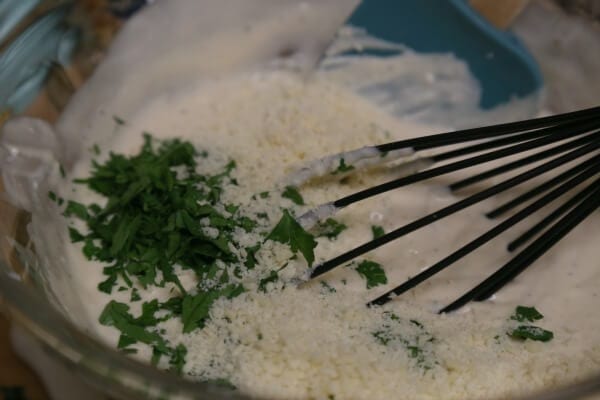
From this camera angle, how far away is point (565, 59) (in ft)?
4.40

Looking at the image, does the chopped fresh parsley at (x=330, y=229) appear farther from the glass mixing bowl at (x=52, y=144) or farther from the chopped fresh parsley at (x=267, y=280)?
the glass mixing bowl at (x=52, y=144)

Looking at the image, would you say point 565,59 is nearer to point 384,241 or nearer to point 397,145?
point 397,145

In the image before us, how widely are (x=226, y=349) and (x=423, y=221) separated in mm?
327

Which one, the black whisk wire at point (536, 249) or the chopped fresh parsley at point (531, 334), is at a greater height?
the black whisk wire at point (536, 249)

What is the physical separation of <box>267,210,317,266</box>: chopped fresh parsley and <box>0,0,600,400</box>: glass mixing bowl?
12.9 inches

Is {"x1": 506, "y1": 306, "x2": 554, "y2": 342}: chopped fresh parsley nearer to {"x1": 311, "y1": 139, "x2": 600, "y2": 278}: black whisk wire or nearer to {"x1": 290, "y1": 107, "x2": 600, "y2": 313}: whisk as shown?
{"x1": 290, "y1": 107, "x2": 600, "y2": 313}: whisk

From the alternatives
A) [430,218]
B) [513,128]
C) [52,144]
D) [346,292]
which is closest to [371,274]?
[346,292]

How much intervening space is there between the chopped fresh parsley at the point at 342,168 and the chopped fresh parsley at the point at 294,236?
13 centimetres

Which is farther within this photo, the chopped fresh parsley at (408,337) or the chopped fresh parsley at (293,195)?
the chopped fresh parsley at (293,195)

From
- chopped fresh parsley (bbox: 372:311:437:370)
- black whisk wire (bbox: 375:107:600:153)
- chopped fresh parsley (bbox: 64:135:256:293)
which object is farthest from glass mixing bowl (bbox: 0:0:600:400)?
black whisk wire (bbox: 375:107:600:153)

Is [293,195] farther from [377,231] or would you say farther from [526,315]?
[526,315]

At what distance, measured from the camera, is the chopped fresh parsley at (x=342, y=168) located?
110cm

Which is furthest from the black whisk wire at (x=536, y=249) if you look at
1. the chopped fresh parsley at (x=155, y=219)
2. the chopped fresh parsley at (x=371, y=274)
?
the chopped fresh parsley at (x=155, y=219)

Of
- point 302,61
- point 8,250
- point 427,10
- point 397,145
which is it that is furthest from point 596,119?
point 8,250
